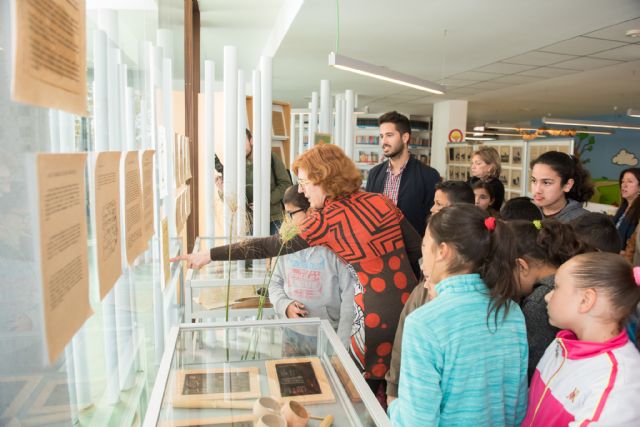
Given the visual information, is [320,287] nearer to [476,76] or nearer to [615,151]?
[476,76]

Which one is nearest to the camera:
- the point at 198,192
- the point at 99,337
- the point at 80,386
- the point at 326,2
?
the point at 80,386

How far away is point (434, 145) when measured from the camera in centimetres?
1205

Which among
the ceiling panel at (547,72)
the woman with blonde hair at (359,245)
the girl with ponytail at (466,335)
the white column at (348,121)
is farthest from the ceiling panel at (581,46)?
the girl with ponytail at (466,335)

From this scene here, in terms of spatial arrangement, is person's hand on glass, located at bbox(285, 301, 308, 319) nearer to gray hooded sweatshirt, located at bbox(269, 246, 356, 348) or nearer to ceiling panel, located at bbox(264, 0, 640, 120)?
gray hooded sweatshirt, located at bbox(269, 246, 356, 348)

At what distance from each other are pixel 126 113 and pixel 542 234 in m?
1.39

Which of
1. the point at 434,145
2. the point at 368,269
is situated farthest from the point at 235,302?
the point at 434,145

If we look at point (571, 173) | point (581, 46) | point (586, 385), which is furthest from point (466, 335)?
point (581, 46)

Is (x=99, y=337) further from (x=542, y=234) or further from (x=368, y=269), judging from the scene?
(x=542, y=234)

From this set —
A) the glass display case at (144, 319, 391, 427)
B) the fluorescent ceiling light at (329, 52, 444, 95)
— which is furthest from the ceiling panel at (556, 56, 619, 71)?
the glass display case at (144, 319, 391, 427)

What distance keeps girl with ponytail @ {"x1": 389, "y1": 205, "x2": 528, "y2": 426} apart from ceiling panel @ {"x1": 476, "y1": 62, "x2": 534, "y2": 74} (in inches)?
263

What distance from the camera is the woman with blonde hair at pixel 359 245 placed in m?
1.88

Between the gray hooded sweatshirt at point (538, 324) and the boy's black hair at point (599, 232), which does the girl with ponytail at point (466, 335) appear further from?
the boy's black hair at point (599, 232)

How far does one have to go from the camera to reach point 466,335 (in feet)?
3.99

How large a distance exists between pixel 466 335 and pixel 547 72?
25.7 ft
